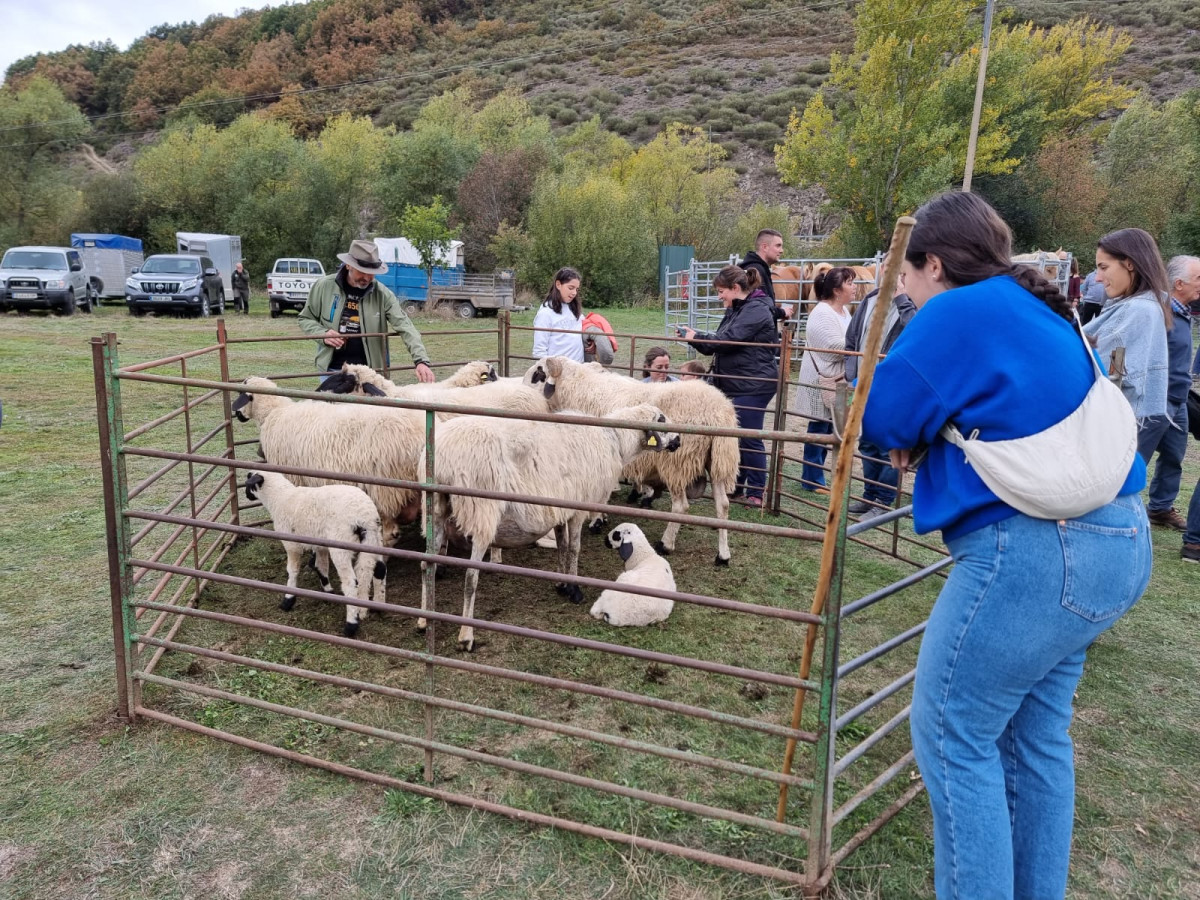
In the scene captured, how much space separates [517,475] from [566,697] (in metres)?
1.34

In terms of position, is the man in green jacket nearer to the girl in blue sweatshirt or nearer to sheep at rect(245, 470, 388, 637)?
sheep at rect(245, 470, 388, 637)

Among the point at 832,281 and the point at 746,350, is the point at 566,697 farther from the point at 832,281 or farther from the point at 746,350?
the point at 832,281

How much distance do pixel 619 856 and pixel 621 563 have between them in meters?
3.15

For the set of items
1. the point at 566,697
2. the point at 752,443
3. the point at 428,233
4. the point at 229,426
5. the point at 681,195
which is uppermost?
the point at 681,195

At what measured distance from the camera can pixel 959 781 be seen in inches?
80.2

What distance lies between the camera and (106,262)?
99.0 feet

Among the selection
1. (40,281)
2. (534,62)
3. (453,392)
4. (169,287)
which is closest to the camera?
(453,392)

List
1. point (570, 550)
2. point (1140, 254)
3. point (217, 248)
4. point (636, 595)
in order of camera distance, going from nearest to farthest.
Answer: point (1140, 254) → point (636, 595) → point (570, 550) → point (217, 248)

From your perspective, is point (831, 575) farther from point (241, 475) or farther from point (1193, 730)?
point (241, 475)

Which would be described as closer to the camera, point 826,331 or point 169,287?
point 826,331

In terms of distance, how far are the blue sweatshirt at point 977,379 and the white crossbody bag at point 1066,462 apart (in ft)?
0.10

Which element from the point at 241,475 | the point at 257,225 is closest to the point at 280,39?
the point at 257,225

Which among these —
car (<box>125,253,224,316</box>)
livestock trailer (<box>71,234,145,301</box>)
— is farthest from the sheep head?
livestock trailer (<box>71,234,145,301</box>)

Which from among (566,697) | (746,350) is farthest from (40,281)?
(566,697)
